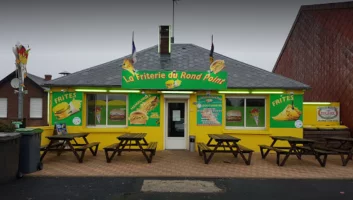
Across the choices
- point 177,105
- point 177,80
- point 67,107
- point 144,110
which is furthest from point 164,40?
point 67,107

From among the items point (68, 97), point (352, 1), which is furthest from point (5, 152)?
point (352, 1)

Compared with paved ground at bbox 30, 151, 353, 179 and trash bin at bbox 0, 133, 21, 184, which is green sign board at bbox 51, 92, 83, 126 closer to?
paved ground at bbox 30, 151, 353, 179

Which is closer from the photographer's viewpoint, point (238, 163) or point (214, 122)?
point (238, 163)

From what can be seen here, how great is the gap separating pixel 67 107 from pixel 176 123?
4.53 meters

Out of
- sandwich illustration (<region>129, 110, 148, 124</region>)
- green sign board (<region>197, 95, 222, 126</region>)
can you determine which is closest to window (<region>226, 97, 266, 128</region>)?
green sign board (<region>197, 95, 222, 126</region>)

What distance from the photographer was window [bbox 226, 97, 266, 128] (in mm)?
10648

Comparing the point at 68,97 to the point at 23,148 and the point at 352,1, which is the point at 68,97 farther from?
the point at 352,1

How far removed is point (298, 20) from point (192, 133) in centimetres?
1195

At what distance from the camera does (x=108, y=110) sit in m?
10.7

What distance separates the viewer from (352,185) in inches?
239

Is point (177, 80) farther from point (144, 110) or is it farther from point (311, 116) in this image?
point (311, 116)


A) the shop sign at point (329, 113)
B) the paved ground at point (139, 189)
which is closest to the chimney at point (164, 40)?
the shop sign at point (329, 113)

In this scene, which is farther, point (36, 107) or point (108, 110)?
point (36, 107)

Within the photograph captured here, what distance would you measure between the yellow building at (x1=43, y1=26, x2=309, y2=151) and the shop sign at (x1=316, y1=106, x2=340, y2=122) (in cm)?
199
